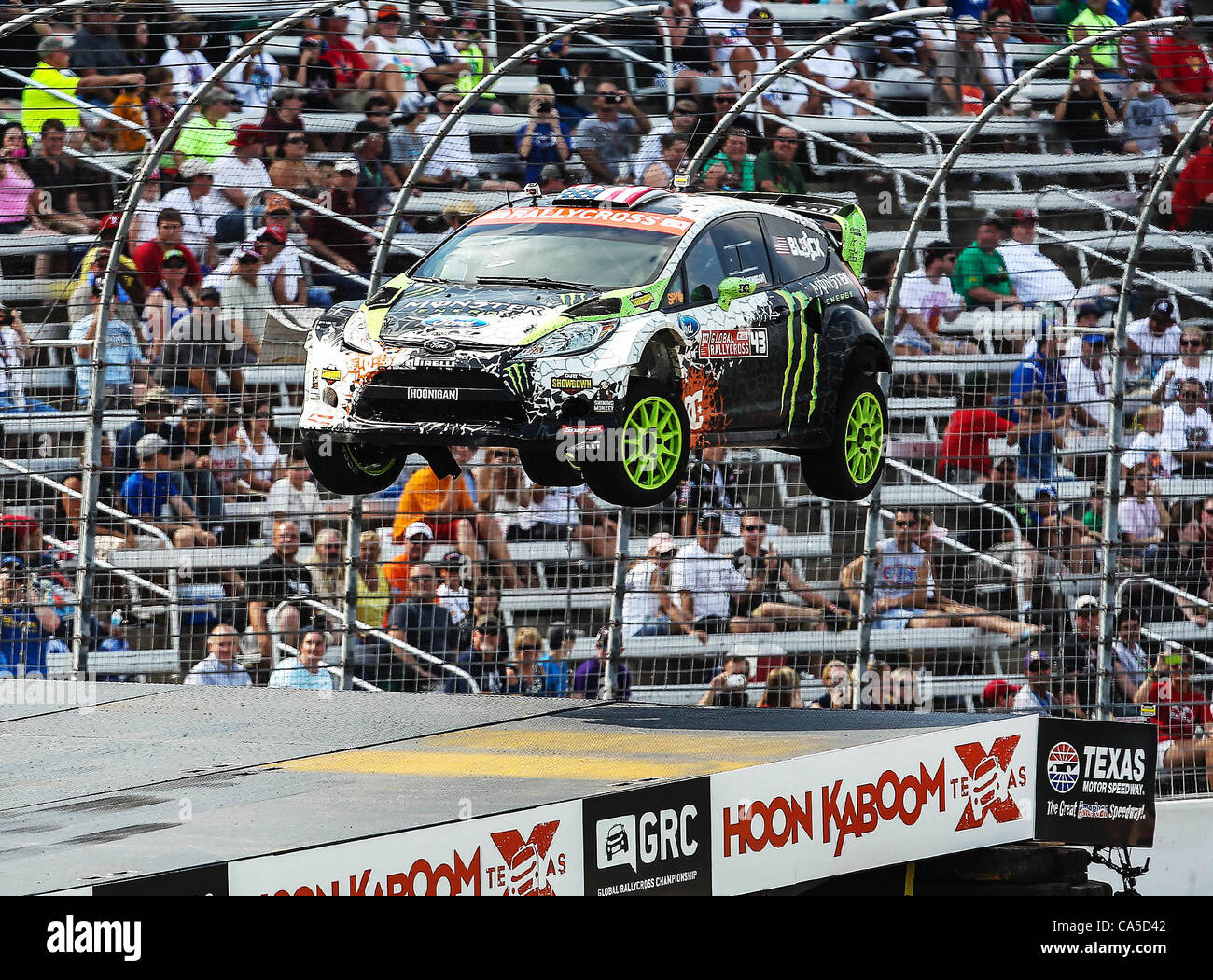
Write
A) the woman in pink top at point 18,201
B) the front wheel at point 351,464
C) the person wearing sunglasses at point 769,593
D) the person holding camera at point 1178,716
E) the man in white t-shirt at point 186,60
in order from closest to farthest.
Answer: the front wheel at point 351,464, the person wearing sunglasses at point 769,593, the woman in pink top at point 18,201, the person holding camera at point 1178,716, the man in white t-shirt at point 186,60

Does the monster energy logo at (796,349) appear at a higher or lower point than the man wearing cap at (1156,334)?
lower

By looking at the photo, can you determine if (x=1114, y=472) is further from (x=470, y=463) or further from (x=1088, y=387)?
(x=470, y=463)

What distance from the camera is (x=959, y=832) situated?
352 inches

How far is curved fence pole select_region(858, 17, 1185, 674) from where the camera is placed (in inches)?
377

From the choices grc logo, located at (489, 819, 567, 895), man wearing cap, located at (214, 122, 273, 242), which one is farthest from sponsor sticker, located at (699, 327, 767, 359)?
man wearing cap, located at (214, 122, 273, 242)

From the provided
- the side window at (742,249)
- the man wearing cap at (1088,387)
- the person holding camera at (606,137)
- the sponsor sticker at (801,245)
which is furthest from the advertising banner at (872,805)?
the person holding camera at (606,137)

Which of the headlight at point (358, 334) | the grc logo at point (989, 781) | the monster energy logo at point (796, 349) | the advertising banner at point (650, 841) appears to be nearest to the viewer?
the advertising banner at point (650, 841)

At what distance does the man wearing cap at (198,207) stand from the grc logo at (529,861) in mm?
6171

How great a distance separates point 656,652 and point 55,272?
4.57 meters

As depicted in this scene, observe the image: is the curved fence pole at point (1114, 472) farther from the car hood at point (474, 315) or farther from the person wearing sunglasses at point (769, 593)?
the car hood at point (474, 315)

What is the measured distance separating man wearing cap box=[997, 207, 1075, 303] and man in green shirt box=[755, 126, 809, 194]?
155cm

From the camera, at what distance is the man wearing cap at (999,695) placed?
39.8 ft

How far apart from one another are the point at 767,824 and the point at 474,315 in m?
2.40

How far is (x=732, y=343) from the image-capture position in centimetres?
806
